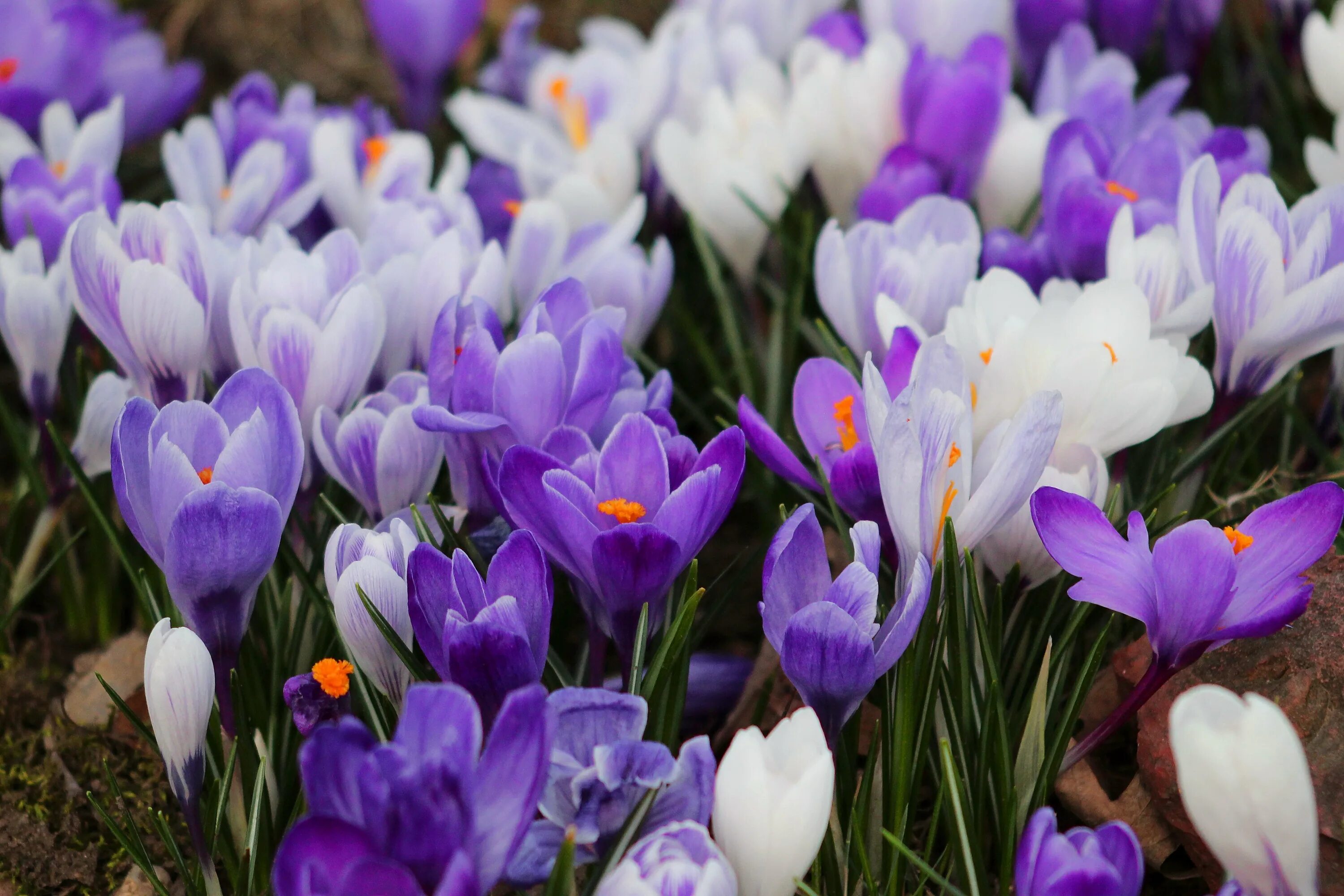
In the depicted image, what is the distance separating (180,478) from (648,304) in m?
0.61

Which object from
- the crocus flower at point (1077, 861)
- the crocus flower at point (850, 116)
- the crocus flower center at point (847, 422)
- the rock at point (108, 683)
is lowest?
the rock at point (108, 683)

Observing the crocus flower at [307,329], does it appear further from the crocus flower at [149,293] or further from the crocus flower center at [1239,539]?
the crocus flower center at [1239,539]

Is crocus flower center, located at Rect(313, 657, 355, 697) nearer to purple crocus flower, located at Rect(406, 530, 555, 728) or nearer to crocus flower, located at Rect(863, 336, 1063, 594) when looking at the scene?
purple crocus flower, located at Rect(406, 530, 555, 728)

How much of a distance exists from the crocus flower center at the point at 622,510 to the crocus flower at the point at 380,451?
20cm

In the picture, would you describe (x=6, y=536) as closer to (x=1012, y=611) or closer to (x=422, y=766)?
(x=422, y=766)

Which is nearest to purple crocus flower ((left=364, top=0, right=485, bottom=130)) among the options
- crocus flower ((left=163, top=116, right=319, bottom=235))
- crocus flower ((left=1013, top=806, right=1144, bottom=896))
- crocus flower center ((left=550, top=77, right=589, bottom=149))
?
crocus flower center ((left=550, top=77, right=589, bottom=149))

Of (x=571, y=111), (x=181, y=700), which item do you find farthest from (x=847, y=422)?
(x=571, y=111)

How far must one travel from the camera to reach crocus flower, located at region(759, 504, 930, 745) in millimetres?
818

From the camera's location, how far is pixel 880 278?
1.17m

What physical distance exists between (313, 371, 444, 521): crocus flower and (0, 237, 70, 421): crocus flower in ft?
1.18

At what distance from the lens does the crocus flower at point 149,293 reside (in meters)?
1.03

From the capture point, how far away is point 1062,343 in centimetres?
100

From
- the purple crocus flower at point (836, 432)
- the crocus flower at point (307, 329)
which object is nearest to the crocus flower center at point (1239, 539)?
the purple crocus flower at point (836, 432)

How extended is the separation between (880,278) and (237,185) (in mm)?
774
